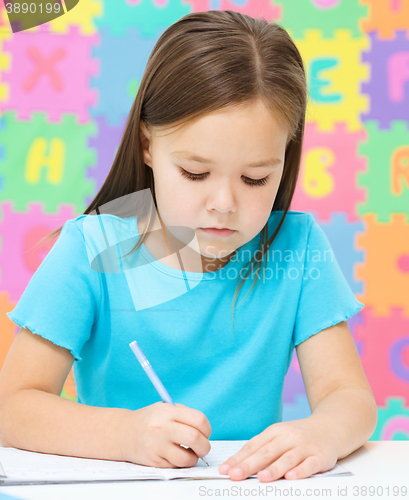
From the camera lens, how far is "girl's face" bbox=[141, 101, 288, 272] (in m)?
0.60

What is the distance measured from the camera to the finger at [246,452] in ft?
1.51

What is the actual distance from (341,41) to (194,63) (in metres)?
0.95

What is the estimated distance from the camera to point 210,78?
A: 24.6 inches

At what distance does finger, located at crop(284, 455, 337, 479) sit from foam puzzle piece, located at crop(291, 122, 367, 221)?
1.01m

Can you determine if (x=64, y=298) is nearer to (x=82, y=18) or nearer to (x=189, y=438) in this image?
(x=189, y=438)

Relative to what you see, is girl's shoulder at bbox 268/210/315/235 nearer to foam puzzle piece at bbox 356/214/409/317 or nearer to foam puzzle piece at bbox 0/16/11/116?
foam puzzle piece at bbox 356/214/409/317

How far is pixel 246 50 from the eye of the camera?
65cm

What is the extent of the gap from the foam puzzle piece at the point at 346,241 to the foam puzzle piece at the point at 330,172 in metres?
0.02

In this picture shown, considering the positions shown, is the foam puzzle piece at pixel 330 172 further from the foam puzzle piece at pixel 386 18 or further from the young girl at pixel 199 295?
the young girl at pixel 199 295

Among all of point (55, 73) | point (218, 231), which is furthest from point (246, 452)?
point (55, 73)

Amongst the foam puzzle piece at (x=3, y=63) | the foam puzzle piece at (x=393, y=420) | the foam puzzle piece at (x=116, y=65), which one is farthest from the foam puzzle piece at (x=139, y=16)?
the foam puzzle piece at (x=393, y=420)

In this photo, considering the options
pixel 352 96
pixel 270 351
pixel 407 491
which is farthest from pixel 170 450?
pixel 352 96

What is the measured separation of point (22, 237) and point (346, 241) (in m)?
0.89

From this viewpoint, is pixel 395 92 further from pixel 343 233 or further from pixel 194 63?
pixel 194 63
